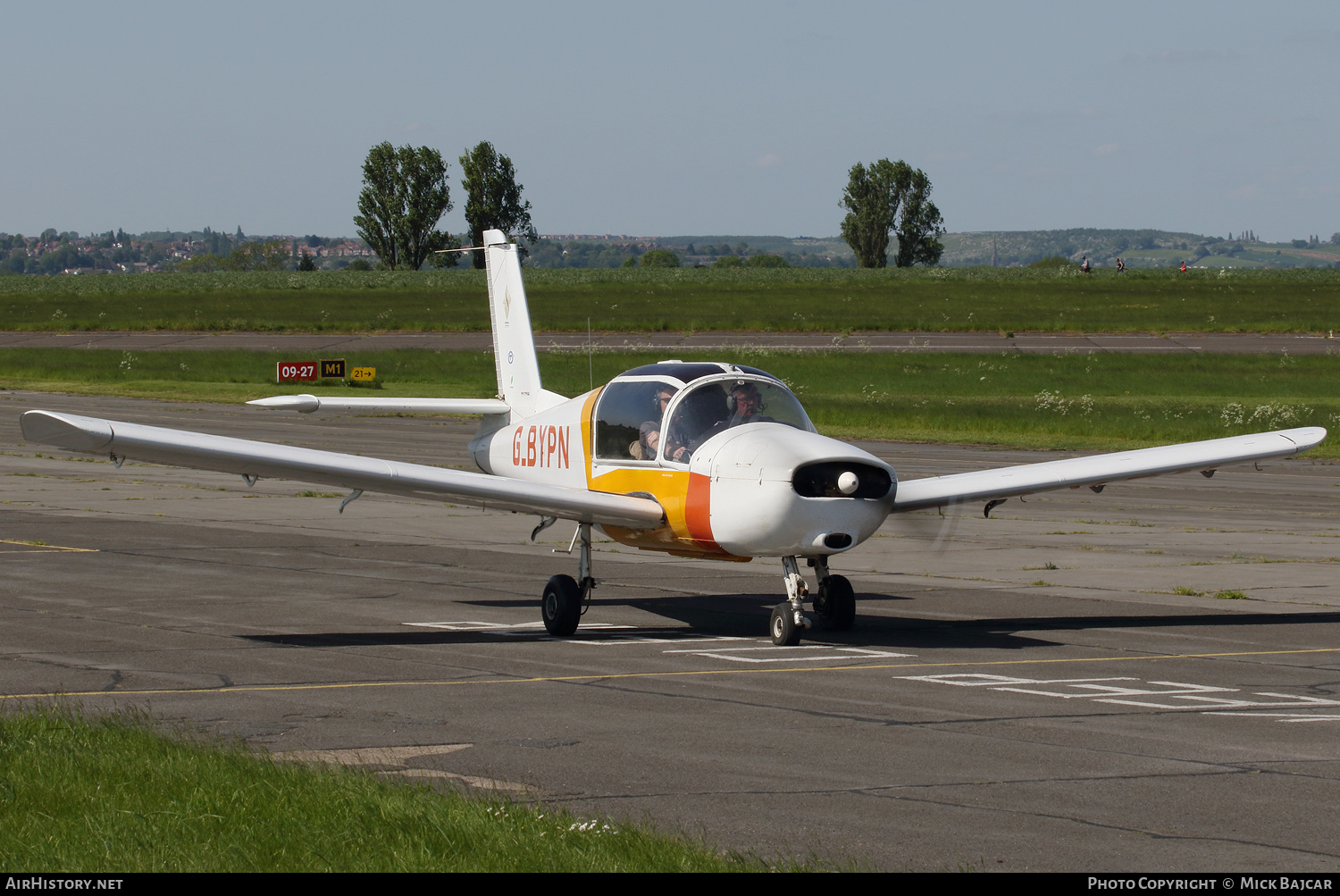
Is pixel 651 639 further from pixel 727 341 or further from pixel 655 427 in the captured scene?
pixel 727 341

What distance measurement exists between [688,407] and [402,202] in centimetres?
13225

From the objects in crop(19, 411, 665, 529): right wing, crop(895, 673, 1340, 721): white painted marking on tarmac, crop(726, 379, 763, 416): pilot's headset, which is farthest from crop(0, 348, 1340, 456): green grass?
crop(895, 673, 1340, 721): white painted marking on tarmac

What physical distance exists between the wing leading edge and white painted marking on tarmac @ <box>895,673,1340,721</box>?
8.59ft

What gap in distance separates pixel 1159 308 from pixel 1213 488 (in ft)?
196

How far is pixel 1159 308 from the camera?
8438 centimetres

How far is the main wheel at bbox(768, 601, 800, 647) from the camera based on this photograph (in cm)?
1297

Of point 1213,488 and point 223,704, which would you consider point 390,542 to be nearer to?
point 223,704

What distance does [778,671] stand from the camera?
39.0 feet

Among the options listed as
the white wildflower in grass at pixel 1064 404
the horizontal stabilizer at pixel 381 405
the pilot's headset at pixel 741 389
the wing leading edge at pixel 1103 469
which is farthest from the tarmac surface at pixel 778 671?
the white wildflower in grass at pixel 1064 404

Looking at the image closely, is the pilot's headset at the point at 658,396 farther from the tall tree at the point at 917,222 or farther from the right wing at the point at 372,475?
the tall tree at the point at 917,222

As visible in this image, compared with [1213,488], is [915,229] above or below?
above

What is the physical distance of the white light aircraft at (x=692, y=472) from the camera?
12.1 m

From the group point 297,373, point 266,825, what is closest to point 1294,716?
point 266,825
